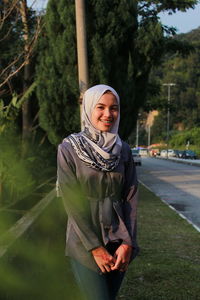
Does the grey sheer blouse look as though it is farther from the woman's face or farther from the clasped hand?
the woman's face

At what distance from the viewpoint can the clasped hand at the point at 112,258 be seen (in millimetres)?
2266

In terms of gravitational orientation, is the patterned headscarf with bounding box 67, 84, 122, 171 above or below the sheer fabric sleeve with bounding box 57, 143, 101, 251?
above

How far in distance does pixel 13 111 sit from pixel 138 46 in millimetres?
5034

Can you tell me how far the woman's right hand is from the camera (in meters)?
2.26

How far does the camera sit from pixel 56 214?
5.19 metres

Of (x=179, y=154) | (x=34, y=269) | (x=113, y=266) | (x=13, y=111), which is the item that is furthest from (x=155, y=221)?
(x=179, y=154)

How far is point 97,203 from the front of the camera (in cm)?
232

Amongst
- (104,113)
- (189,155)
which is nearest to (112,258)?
(104,113)

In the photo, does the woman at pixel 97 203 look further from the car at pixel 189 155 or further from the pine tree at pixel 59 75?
the car at pixel 189 155

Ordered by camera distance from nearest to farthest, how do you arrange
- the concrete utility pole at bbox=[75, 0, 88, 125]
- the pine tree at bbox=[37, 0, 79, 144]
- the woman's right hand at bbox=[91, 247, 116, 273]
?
1. the woman's right hand at bbox=[91, 247, 116, 273]
2. the concrete utility pole at bbox=[75, 0, 88, 125]
3. the pine tree at bbox=[37, 0, 79, 144]

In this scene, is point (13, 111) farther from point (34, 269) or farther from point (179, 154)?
point (179, 154)

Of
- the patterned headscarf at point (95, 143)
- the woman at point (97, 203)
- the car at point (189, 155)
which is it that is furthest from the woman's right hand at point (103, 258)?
the car at point (189, 155)

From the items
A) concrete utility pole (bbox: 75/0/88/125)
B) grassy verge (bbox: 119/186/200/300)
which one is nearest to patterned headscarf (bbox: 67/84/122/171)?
grassy verge (bbox: 119/186/200/300)

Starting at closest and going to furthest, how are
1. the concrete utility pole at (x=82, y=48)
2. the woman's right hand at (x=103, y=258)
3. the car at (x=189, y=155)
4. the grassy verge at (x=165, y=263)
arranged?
1. the woman's right hand at (x=103, y=258)
2. the grassy verge at (x=165, y=263)
3. the concrete utility pole at (x=82, y=48)
4. the car at (x=189, y=155)
